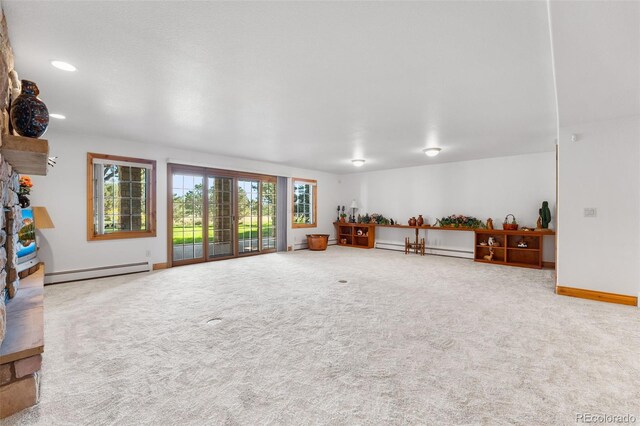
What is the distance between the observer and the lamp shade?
408cm

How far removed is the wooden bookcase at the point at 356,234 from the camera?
29.2 ft

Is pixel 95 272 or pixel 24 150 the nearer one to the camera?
pixel 24 150

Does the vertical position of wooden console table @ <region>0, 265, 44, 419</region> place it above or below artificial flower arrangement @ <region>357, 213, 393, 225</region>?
below

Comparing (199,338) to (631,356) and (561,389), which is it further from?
(631,356)

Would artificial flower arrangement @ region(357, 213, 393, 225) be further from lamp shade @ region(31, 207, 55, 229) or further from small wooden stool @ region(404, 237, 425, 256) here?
lamp shade @ region(31, 207, 55, 229)

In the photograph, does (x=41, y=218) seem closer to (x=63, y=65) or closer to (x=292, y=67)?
(x=63, y=65)

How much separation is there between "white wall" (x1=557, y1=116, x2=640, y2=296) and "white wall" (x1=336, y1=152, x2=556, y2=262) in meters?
2.40

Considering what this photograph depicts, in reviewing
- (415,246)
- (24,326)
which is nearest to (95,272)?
(24,326)

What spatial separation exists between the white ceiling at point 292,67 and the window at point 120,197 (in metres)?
0.69

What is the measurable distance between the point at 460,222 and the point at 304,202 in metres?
4.28

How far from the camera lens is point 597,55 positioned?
2.12m

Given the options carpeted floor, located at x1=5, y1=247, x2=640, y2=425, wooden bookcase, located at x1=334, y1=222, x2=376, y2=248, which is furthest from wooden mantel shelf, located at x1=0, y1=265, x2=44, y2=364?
wooden bookcase, located at x1=334, y1=222, x2=376, y2=248

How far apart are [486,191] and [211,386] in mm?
7093

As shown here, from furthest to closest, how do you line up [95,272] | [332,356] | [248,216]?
[248,216] → [95,272] → [332,356]
